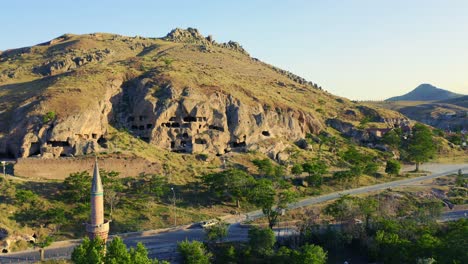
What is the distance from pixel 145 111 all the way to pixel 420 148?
47.6m

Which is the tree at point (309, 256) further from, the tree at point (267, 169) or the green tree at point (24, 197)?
the green tree at point (24, 197)

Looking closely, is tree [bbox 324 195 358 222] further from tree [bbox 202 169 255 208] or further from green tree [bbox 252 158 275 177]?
green tree [bbox 252 158 275 177]

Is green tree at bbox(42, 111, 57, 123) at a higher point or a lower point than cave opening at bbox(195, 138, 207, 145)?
higher

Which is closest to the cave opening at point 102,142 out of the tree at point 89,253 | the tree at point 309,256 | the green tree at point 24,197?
the green tree at point 24,197

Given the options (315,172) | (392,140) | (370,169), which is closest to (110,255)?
(315,172)

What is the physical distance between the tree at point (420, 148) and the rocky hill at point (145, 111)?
12357 millimetres

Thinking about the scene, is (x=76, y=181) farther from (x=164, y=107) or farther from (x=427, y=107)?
(x=427, y=107)

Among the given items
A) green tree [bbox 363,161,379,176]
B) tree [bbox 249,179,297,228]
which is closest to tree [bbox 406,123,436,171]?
green tree [bbox 363,161,379,176]

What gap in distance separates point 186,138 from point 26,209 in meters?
27.0

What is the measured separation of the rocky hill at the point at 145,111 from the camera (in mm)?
55188

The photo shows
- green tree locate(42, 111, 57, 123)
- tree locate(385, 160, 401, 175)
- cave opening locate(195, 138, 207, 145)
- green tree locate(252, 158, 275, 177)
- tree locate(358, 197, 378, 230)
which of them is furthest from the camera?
tree locate(385, 160, 401, 175)

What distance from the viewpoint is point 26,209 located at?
4256cm

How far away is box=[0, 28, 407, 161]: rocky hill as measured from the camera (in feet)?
181

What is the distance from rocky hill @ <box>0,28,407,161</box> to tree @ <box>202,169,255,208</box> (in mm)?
12185
